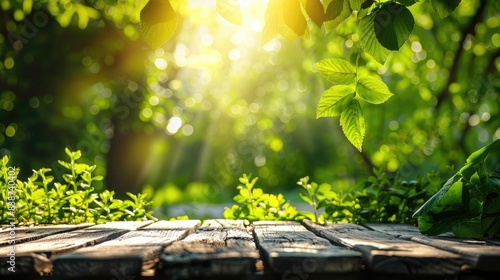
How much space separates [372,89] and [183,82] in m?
8.34

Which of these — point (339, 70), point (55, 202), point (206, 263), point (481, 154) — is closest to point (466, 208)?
point (481, 154)

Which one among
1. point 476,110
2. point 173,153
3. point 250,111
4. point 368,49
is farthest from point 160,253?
point 173,153

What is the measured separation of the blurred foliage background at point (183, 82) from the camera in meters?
7.07

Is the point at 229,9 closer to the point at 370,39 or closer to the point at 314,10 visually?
the point at 314,10

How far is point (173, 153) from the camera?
1948 cm

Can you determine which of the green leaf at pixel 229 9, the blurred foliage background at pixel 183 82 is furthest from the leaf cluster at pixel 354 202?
the blurred foliage background at pixel 183 82

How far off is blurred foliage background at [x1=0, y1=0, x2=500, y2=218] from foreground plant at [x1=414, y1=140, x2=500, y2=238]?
3.66 meters

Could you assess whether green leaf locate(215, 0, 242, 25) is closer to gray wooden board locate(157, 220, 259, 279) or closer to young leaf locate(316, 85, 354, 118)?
young leaf locate(316, 85, 354, 118)

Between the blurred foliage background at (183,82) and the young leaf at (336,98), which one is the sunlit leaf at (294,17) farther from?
the blurred foliage background at (183,82)

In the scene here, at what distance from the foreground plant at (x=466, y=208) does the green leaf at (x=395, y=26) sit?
72cm

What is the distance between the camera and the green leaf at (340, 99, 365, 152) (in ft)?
5.43

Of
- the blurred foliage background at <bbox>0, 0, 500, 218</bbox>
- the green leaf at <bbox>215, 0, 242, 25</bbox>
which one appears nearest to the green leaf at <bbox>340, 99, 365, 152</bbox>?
the green leaf at <bbox>215, 0, 242, 25</bbox>

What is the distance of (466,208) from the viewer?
6.63ft

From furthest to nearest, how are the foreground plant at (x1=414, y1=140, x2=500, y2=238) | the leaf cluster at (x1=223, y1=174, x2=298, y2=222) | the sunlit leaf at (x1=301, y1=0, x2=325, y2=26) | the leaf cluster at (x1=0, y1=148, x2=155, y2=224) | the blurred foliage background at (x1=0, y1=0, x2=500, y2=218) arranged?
the blurred foliage background at (x1=0, y1=0, x2=500, y2=218) → the leaf cluster at (x1=223, y1=174, x2=298, y2=222) → the leaf cluster at (x1=0, y1=148, x2=155, y2=224) → the foreground plant at (x1=414, y1=140, x2=500, y2=238) → the sunlit leaf at (x1=301, y1=0, x2=325, y2=26)
